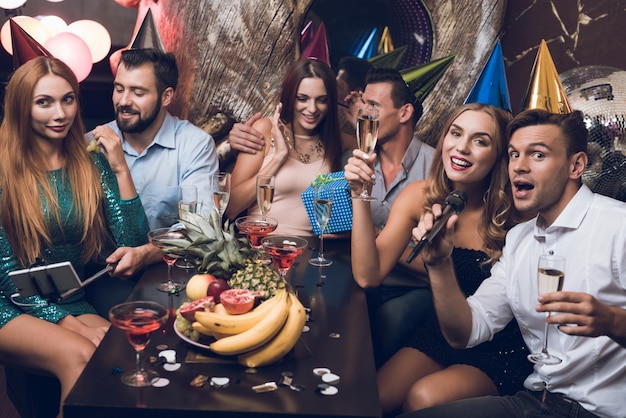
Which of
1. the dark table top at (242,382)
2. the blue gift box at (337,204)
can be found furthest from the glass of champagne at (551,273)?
the blue gift box at (337,204)

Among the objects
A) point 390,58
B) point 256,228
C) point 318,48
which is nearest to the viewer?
point 256,228

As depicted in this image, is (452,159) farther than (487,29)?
No

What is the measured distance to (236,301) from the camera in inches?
63.1

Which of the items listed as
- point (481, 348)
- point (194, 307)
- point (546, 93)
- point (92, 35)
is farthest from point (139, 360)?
point (92, 35)

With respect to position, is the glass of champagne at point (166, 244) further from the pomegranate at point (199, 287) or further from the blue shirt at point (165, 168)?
the blue shirt at point (165, 168)

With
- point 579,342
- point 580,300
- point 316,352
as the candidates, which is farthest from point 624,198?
point 316,352

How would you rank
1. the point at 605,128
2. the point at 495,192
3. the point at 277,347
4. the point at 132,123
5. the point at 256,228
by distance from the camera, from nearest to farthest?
the point at 277,347, the point at 256,228, the point at 495,192, the point at 605,128, the point at 132,123

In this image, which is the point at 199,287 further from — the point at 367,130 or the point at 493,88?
the point at 493,88

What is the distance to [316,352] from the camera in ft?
5.33

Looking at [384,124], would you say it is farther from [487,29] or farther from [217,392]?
[217,392]

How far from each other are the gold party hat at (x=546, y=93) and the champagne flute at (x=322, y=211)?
0.77 metres

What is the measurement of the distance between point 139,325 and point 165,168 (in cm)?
180

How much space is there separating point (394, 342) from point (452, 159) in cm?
71

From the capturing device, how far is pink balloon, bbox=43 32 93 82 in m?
3.80
